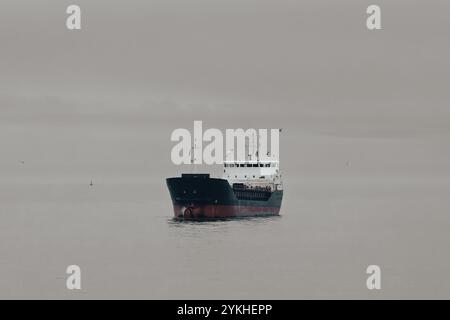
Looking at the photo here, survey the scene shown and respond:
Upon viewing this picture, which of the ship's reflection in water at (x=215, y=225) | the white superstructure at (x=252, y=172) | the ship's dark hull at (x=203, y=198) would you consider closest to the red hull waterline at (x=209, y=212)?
the ship's dark hull at (x=203, y=198)

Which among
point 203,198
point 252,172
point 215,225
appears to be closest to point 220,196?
point 203,198

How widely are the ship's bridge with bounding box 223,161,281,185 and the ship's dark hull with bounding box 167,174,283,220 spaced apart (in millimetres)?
12831

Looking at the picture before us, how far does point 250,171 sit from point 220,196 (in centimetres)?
1710

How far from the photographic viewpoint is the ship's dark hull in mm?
93875

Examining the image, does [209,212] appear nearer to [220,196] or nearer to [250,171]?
[220,196]

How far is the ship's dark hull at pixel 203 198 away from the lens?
9388 centimetres

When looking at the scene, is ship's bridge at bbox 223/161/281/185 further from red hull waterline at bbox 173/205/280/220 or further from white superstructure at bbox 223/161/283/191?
red hull waterline at bbox 173/205/280/220

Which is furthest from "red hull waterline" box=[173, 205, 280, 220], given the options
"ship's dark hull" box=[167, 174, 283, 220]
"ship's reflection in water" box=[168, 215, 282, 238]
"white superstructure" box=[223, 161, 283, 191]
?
"white superstructure" box=[223, 161, 283, 191]

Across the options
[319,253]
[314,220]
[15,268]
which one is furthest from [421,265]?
[314,220]

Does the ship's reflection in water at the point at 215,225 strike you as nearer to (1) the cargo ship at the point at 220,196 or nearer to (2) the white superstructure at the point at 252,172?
(1) the cargo ship at the point at 220,196

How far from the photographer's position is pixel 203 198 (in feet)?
309

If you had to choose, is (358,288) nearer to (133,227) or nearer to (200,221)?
(200,221)

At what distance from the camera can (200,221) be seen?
9506cm

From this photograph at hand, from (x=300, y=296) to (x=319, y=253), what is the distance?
21471mm
